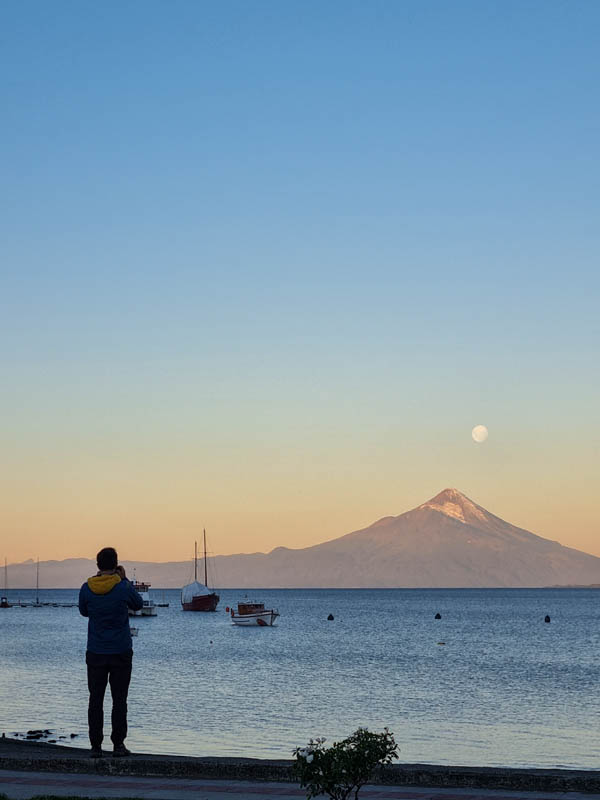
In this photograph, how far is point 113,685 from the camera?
13.3 metres

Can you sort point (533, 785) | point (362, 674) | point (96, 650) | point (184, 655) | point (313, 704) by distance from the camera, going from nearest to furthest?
point (533, 785), point (96, 650), point (313, 704), point (362, 674), point (184, 655)

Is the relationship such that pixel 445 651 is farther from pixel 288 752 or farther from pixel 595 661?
pixel 288 752

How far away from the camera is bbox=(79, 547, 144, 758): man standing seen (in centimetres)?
1302

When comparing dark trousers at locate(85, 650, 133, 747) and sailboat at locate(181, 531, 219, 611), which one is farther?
sailboat at locate(181, 531, 219, 611)

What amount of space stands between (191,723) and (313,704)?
332 inches

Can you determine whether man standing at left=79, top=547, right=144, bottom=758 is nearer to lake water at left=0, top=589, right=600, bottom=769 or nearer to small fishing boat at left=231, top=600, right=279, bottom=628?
lake water at left=0, top=589, right=600, bottom=769

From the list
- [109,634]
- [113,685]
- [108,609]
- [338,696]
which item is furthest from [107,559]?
[338,696]

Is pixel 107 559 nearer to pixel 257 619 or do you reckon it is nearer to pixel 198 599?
pixel 257 619

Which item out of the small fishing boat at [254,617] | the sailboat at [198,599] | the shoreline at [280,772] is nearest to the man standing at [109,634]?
the shoreline at [280,772]

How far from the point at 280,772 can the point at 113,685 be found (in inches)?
92.9

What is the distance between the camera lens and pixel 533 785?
38.7 feet

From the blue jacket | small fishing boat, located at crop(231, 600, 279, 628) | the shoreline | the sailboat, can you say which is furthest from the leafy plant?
the sailboat

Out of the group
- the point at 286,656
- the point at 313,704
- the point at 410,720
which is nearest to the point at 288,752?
the point at 410,720

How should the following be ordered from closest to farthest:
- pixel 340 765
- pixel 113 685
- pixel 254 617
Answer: pixel 340 765 → pixel 113 685 → pixel 254 617
